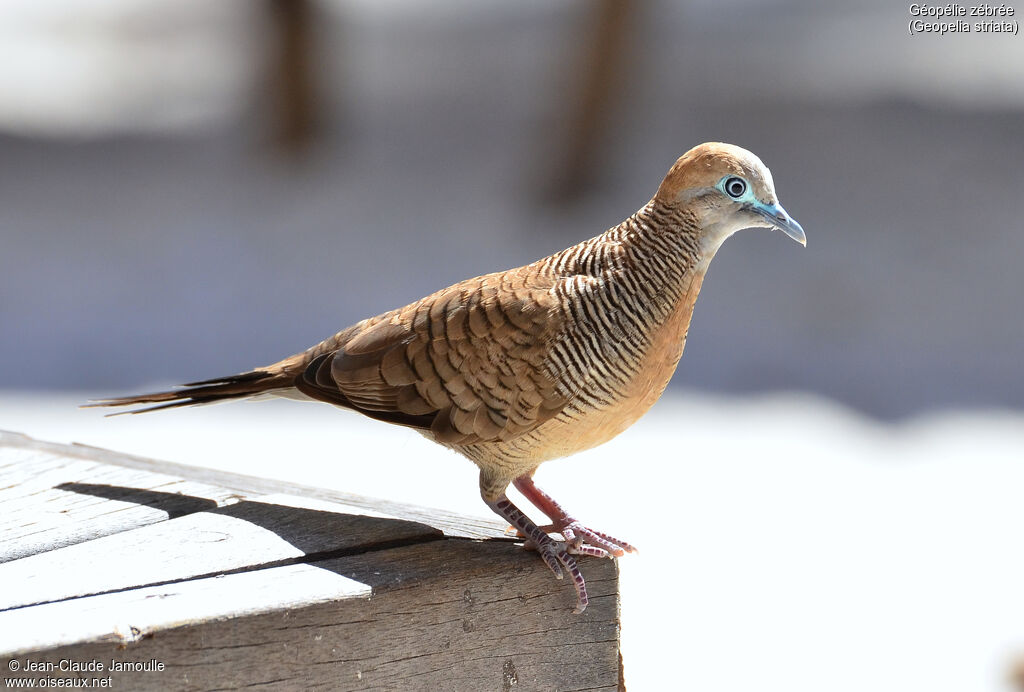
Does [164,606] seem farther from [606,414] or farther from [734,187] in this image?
[734,187]

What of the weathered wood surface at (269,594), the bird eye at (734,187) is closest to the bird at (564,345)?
the bird eye at (734,187)

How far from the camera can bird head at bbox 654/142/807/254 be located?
2.60 metres

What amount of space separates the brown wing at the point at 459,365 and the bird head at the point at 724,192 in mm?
406

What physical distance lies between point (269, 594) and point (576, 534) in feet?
2.80

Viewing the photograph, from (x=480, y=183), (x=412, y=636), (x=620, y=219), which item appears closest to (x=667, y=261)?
(x=412, y=636)

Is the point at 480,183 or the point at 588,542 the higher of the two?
the point at 480,183

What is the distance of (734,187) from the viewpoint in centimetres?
262

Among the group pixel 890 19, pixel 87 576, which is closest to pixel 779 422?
pixel 87 576

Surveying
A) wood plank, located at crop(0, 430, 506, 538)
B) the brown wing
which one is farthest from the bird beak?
wood plank, located at crop(0, 430, 506, 538)

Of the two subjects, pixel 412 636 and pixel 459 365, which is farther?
pixel 459 365

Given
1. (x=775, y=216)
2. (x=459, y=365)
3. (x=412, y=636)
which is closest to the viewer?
(x=412, y=636)

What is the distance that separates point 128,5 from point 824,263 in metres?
9.72

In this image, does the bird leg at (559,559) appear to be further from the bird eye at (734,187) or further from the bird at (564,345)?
the bird eye at (734,187)

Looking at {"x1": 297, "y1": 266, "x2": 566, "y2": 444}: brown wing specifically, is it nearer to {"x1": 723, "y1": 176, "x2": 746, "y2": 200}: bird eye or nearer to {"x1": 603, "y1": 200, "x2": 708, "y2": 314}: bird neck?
{"x1": 603, "y1": 200, "x2": 708, "y2": 314}: bird neck
